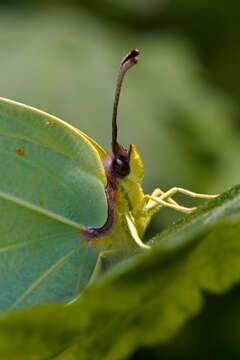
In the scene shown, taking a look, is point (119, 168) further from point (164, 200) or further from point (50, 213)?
point (50, 213)

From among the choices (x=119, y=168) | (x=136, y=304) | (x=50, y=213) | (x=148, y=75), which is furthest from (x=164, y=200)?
(x=148, y=75)

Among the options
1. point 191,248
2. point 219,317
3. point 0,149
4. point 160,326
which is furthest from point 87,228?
point 219,317

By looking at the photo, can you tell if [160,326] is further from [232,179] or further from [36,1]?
[36,1]

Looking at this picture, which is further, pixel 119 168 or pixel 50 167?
pixel 119 168

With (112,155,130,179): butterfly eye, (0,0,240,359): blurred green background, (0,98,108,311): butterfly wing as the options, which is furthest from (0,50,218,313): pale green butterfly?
(0,0,240,359): blurred green background

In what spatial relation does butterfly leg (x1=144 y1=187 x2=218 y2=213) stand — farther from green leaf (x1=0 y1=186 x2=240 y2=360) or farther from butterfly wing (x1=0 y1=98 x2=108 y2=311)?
green leaf (x1=0 y1=186 x2=240 y2=360)
